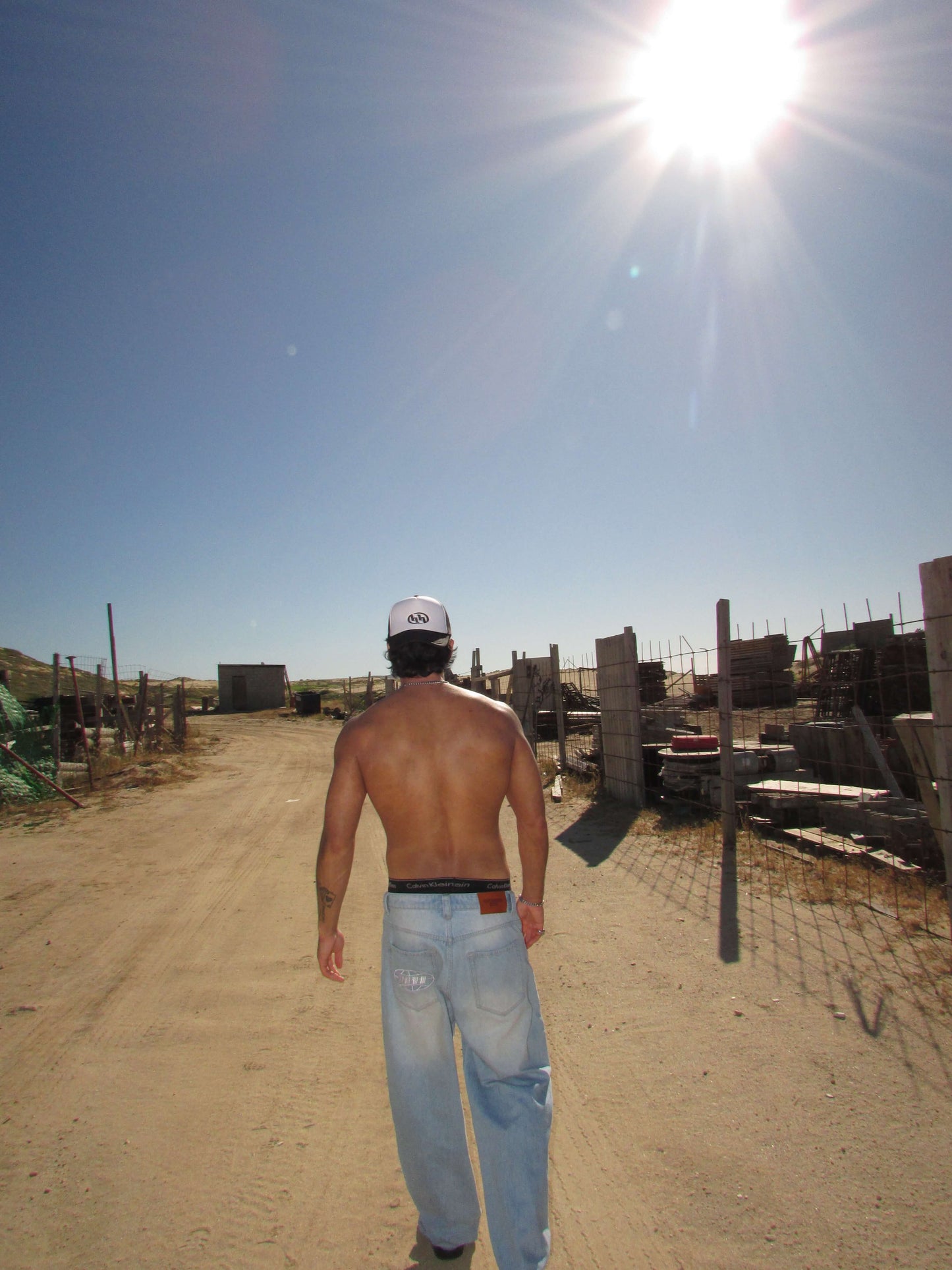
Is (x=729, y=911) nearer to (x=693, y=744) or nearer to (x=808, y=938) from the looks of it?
(x=808, y=938)

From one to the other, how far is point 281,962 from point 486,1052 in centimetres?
315

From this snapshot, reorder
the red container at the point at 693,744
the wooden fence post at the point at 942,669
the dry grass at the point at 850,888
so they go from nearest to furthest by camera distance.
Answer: the wooden fence post at the point at 942,669 < the dry grass at the point at 850,888 < the red container at the point at 693,744

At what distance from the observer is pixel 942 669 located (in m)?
4.13

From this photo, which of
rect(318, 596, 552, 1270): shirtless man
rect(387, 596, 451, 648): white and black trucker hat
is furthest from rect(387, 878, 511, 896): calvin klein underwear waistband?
rect(387, 596, 451, 648): white and black trucker hat

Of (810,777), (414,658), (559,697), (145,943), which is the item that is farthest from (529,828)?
(559,697)

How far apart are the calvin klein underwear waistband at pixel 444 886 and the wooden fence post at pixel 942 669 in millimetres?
3233

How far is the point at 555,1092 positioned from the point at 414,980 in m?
1.60

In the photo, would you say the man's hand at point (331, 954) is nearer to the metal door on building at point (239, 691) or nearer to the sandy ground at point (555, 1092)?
the sandy ground at point (555, 1092)

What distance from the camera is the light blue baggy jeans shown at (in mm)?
2133

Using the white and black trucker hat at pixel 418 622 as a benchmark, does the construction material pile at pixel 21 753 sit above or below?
below

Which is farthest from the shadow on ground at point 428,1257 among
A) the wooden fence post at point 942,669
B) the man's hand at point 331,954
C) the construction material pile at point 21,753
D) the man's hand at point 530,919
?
the construction material pile at point 21,753

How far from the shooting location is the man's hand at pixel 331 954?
97.2 inches

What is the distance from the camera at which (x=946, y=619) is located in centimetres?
410

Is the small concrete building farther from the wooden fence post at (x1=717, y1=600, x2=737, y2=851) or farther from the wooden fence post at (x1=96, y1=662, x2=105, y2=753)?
the wooden fence post at (x1=717, y1=600, x2=737, y2=851)
